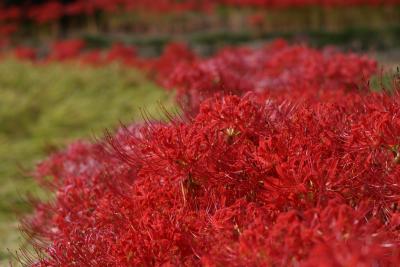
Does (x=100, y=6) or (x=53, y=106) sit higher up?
(x=100, y=6)

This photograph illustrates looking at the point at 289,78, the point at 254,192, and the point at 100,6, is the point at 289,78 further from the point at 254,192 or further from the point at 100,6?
the point at 100,6

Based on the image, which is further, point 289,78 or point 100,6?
point 100,6

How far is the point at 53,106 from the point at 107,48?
625 cm

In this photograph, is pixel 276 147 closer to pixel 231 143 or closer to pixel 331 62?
pixel 231 143

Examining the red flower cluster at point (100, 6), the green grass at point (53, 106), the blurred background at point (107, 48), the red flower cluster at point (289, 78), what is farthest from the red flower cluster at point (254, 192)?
the red flower cluster at point (100, 6)

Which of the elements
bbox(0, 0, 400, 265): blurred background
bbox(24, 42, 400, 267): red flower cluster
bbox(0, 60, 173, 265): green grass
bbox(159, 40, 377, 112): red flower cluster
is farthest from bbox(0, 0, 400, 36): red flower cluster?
bbox(24, 42, 400, 267): red flower cluster

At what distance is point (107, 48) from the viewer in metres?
16.0

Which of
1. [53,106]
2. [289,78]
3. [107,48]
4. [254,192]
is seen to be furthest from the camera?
[107,48]

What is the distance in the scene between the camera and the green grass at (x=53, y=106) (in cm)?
772

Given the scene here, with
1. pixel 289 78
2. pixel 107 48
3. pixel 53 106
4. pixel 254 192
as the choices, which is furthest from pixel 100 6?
pixel 254 192

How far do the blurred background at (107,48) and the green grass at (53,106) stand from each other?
0.05 ft

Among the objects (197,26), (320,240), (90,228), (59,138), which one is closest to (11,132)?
(59,138)

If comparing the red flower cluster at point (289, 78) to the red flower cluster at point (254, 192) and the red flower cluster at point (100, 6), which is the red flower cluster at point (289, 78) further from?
the red flower cluster at point (100, 6)

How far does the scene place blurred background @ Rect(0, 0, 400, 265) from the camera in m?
8.32
